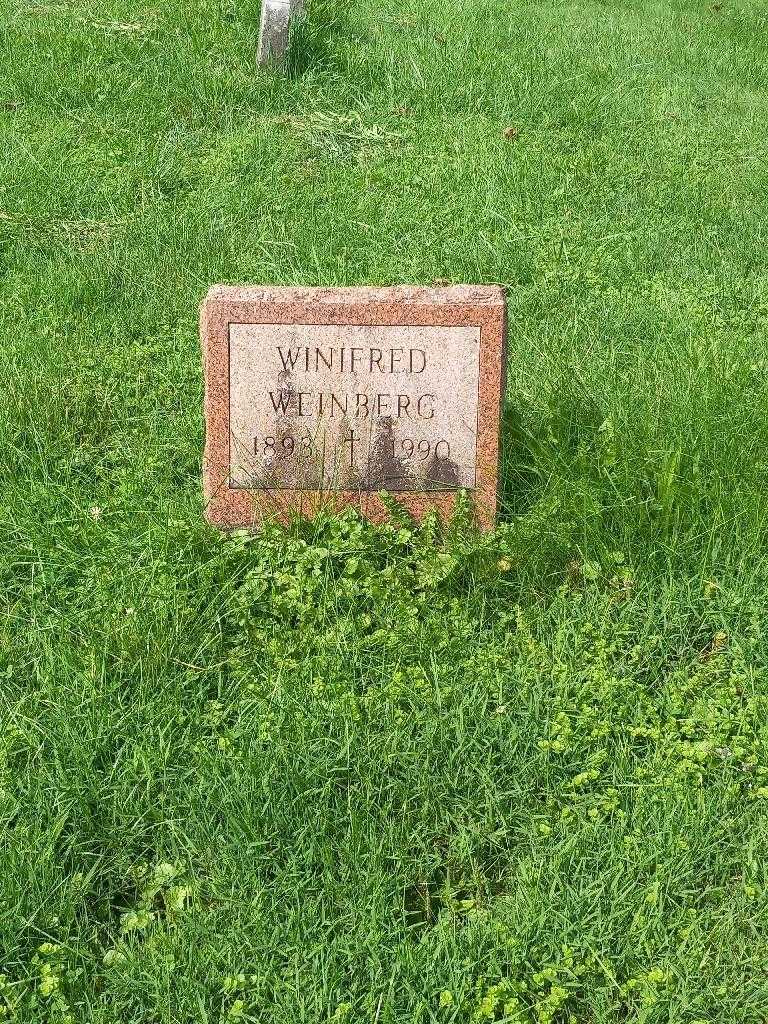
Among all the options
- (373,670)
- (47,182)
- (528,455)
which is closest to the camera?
(373,670)

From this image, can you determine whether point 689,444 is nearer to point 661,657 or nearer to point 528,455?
point 528,455

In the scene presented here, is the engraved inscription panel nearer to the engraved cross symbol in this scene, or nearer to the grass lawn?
the engraved cross symbol

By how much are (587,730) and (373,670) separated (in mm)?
567

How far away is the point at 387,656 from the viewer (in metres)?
2.79

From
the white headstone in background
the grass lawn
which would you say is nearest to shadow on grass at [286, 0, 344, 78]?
the white headstone in background

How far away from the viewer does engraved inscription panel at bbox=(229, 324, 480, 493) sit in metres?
3.21

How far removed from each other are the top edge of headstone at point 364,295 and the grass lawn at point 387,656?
0.51 meters

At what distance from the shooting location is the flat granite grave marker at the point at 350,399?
10.5ft

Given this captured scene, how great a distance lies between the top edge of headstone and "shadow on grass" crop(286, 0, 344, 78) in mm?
3788

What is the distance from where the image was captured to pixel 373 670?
9.04 feet

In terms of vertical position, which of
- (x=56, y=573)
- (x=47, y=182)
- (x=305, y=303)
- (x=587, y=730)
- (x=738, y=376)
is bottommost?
(x=587, y=730)

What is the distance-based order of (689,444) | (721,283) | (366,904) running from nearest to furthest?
(366,904), (689,444), (721,283)

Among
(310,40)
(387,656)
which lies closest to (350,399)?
(387,656)

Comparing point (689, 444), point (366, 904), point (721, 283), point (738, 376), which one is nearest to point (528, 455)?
point (689, 444)
